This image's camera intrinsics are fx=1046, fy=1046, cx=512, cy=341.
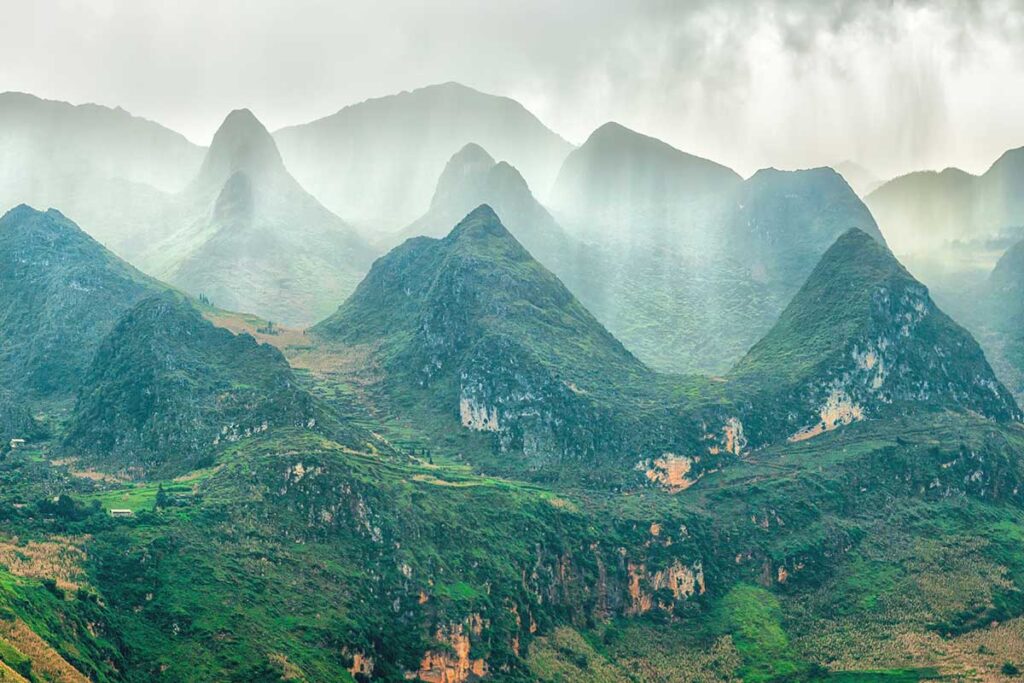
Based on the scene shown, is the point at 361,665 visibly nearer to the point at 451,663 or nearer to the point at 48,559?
the point at 451,663

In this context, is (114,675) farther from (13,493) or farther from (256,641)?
(13,493)

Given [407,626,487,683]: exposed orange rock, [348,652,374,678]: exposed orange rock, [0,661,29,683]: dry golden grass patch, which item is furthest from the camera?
[407,626,487,683]: exposed orange rock

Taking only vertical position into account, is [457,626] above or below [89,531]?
below

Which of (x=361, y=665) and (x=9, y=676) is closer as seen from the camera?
(x=9, y=676)

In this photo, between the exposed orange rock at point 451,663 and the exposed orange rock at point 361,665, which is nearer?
the exposed orange rock at point 361,665

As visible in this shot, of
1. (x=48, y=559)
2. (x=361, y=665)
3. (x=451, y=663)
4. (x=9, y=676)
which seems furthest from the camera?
(x=451, y=663)

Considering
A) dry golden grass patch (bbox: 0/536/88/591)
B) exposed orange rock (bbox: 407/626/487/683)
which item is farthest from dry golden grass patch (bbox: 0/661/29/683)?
exposed orange rock (bbox: 407/626/487/683)

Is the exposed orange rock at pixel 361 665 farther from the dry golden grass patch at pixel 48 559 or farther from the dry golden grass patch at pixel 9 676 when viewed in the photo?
the dry golden grass patch at pixel 9 676

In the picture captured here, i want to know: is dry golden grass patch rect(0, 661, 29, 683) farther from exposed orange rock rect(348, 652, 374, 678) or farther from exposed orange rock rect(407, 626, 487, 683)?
exposed orange rock rect(407, 626, 487, 683)

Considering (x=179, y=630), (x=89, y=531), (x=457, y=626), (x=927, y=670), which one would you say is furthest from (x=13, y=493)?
(x=927, y=670)

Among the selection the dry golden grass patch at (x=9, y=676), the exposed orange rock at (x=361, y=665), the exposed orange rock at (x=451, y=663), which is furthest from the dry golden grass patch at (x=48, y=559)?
the exposed orange rock at (x=451, y=663)

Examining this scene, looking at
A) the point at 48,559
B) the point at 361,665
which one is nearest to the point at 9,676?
the point at 48,559
